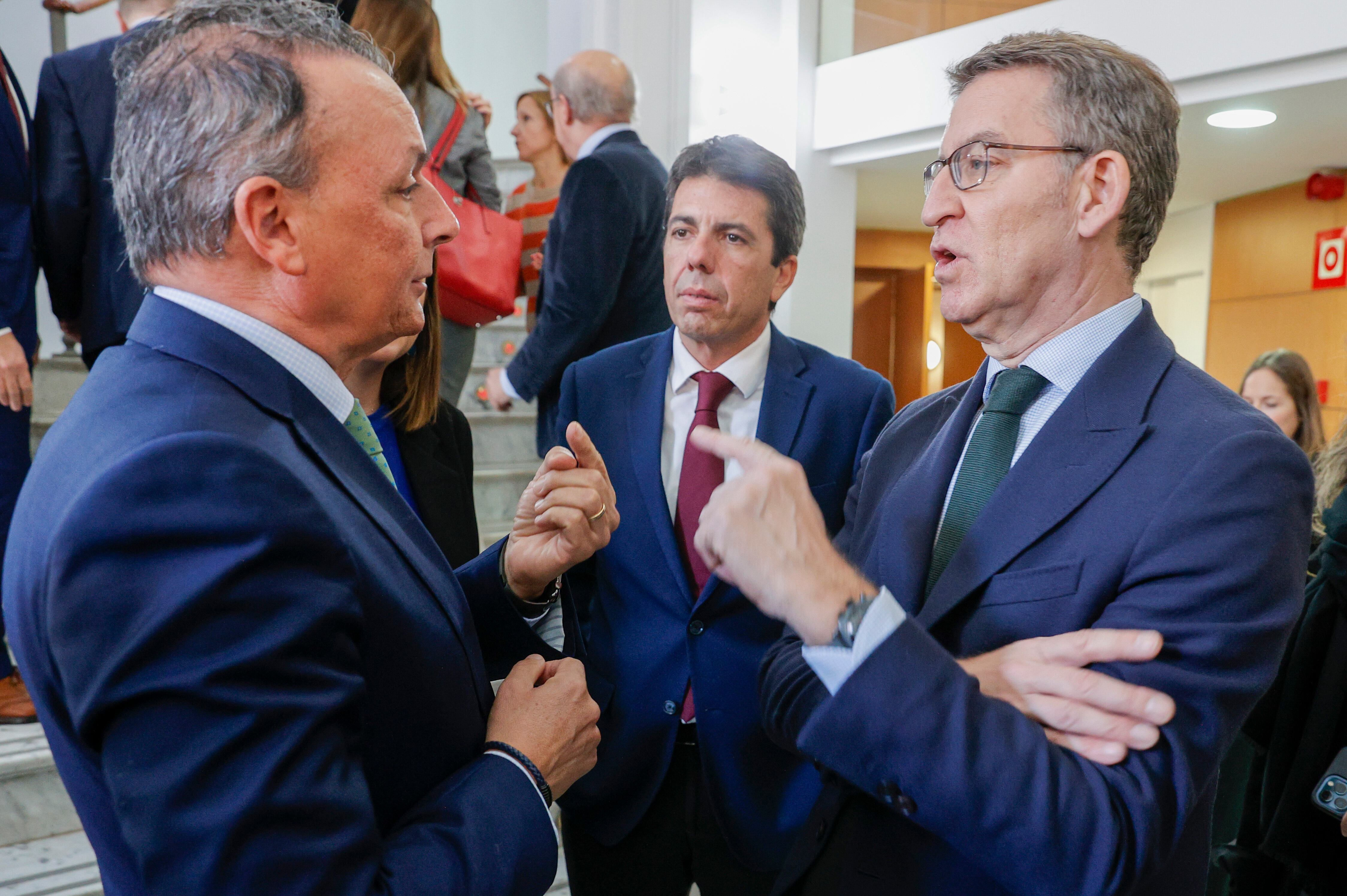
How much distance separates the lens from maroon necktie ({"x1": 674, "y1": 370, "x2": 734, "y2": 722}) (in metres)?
1.84

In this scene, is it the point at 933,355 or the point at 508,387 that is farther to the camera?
the point at 933,355

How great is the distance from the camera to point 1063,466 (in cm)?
120

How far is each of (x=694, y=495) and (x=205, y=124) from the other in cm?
111

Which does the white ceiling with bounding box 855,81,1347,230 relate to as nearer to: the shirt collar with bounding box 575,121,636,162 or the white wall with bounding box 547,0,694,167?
the white wall with bounding box 547,0,694,167

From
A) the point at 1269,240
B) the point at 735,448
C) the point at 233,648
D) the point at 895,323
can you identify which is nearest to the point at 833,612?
the point at 735,448

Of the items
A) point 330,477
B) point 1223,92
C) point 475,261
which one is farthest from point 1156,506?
point 1223,92

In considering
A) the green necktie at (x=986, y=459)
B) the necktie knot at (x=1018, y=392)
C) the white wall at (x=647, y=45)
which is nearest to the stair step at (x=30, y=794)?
→ the green necktie at (x=986, y=459)

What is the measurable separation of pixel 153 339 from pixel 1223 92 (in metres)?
5.09

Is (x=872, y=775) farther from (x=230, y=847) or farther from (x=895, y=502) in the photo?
(x=230, y=847)

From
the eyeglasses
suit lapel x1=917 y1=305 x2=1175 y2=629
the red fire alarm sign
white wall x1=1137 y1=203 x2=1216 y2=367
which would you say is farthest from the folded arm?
white wall x1=1137 y1=203 x2=1216 y2=367

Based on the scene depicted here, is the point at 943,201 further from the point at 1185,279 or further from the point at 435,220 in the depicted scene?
the point at 1185,279

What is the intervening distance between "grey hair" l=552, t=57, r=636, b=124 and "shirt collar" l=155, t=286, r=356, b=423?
8.51ft

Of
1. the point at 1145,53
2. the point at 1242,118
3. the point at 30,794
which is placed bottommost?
the point at 30,794

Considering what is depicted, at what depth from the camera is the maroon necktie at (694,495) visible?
1.84 metres
